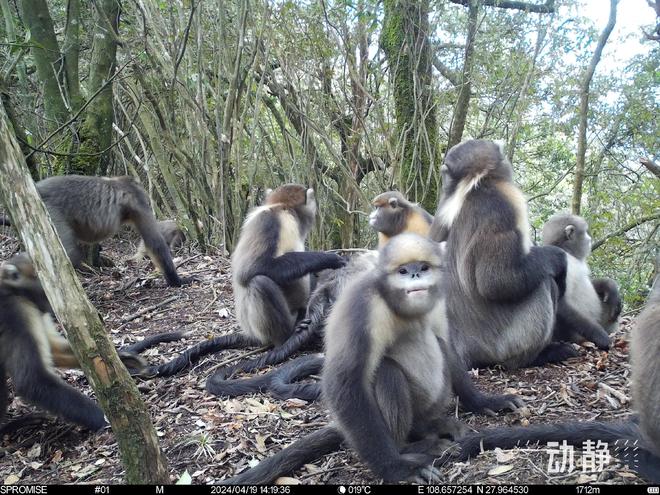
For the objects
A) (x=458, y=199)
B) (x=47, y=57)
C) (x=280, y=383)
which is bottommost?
(x=280, y=383)

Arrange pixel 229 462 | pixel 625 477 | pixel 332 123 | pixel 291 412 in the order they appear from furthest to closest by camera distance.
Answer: pixel 332 123, pixel 291 412, pixel 229 462, pixel 625 477

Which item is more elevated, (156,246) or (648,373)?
(648,373)

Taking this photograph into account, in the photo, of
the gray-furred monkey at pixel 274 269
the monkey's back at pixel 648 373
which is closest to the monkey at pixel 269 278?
the gray-furred monkey at pixel 274 269

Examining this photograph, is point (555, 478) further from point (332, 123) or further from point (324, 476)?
point (332, 123)

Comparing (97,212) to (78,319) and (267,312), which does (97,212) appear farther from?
(78,319)

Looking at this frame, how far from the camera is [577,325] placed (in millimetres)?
4672

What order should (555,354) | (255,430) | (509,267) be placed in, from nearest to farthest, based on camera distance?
(255,430) → (509,267) → (555,354)

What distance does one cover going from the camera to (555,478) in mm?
2766

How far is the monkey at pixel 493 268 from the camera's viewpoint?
402 centimetres

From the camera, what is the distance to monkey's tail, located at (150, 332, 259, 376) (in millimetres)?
4684

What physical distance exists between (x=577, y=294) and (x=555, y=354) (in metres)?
0.64

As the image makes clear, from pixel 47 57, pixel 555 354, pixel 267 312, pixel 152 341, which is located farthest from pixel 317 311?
pixel 47 57

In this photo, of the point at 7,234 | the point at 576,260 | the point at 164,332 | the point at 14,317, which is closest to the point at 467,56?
the point at 576,260

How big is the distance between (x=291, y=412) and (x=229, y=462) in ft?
2.02
